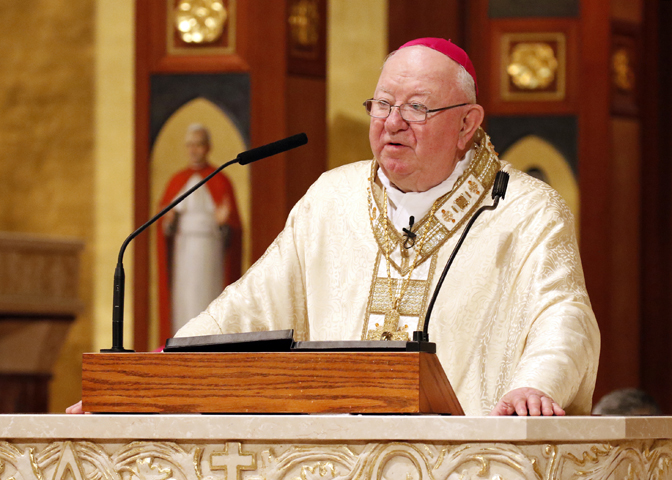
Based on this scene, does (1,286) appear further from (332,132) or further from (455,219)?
(455,219)

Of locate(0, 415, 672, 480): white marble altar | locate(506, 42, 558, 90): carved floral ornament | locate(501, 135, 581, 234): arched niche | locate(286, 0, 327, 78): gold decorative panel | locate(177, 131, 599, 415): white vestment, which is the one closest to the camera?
locate(0, 415, 672, 480): white marble altar

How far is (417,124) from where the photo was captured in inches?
127

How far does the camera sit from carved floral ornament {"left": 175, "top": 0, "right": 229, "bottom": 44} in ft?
23.4

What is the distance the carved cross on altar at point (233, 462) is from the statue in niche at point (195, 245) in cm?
492

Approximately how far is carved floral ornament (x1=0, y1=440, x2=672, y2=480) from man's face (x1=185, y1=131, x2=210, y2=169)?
5.15 m

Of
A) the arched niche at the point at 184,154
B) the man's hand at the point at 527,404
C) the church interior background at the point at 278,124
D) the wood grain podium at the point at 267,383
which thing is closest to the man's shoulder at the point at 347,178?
the man's hand at the point at 527,404

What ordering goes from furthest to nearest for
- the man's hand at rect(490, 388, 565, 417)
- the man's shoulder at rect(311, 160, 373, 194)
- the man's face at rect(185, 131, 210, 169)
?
the man's face at rect(185, 131, 210, 169), the man's shoulder at rect(311, 160, 373, 194), the man's hand at rect(490, 388, 565, 417)

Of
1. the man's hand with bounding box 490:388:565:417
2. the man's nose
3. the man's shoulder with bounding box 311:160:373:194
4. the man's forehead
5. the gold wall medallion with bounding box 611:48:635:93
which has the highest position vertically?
the gold wall medallion with bounding box 611:48:635:93

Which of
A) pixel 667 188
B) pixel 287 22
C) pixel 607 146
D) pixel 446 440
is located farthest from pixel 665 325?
pixel 446 440

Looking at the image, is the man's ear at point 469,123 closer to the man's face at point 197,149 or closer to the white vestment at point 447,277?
the white vestment at point 447,277

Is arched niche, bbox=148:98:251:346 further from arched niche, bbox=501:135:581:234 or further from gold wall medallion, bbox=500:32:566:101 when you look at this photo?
gold wall medallion, bbox=500:32:566:101

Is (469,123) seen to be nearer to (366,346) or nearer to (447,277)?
(447,277)

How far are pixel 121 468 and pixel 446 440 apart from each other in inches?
24.5

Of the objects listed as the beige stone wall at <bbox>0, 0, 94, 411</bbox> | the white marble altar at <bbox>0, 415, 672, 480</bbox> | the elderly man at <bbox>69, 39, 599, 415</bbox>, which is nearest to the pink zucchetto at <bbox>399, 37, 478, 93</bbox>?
the elderly man at <bbox>69, 39, 599, 415</bbox>
